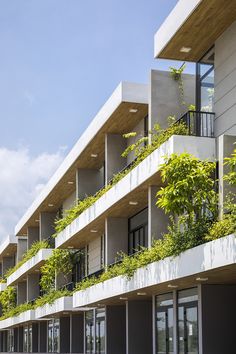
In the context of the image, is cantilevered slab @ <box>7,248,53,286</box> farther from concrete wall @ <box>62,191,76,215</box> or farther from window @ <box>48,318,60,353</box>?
window @ <box>48,318,60,353</box>

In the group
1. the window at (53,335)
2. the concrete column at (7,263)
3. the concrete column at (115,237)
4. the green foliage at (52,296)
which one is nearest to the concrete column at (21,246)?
the concrete column at (7,263)

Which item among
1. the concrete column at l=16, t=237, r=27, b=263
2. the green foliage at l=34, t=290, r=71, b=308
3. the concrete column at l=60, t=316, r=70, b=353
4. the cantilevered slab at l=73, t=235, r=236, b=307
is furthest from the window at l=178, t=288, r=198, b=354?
the concrete column at l=16, t=237, r=27, b=263

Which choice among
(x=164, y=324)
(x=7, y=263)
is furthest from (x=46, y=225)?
(x=164, y=324)

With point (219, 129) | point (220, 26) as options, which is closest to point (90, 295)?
point (219, 129)

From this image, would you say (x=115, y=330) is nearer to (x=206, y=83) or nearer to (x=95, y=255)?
(x=95, y=255)

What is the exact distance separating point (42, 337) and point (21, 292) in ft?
19.9

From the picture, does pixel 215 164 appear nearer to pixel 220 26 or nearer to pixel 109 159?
pixel 220 26

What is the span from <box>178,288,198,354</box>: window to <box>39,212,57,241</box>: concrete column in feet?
76.6

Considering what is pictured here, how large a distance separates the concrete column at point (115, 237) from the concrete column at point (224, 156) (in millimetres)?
10834

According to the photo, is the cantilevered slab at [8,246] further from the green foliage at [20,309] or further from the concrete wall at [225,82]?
the concrete wall at [225,82]

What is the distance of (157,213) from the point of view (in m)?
A: 22.5

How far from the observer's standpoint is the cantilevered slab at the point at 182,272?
15969 millimetres

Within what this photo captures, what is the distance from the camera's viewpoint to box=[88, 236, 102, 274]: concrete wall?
113 feet

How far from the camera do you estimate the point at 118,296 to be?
25.5 metres
